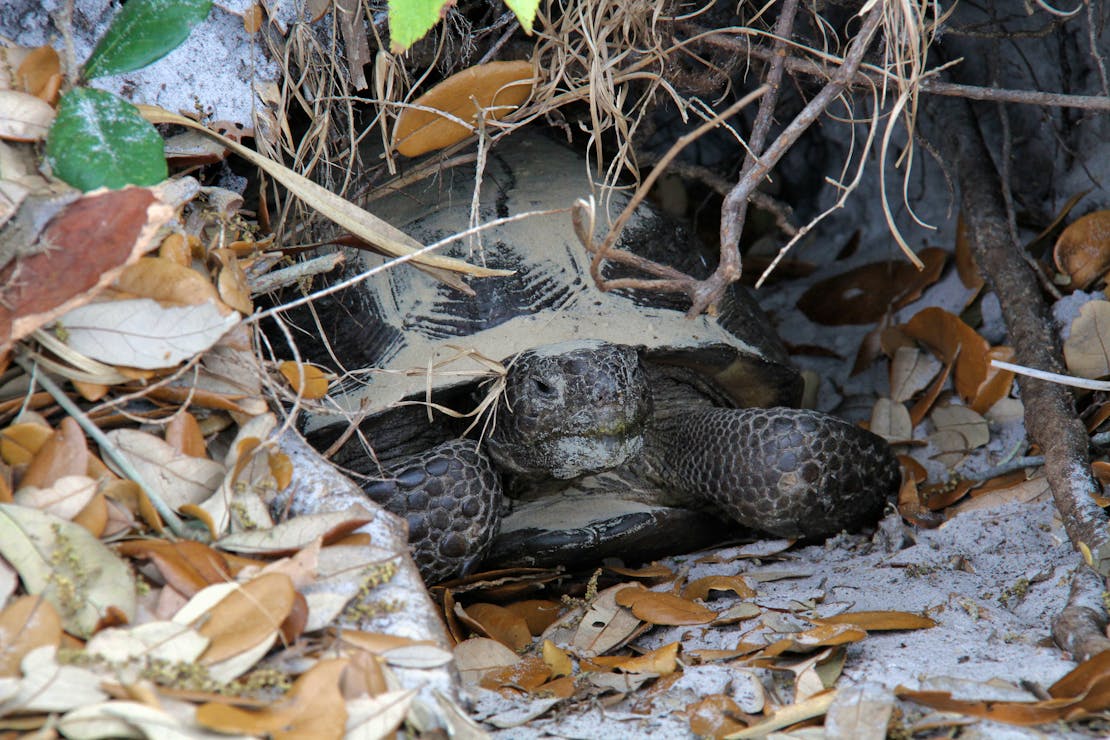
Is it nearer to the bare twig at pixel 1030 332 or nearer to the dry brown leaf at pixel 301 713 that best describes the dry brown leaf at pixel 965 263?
the bare twig at pixel 1030 332

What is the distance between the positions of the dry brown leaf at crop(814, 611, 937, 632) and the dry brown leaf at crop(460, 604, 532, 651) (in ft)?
2.17

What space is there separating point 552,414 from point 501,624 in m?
0.54

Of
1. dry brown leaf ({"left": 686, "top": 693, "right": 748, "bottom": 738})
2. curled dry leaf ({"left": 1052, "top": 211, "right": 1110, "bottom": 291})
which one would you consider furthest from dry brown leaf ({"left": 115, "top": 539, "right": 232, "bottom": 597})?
curled dry leaf ({"left": 1052, "top": 211, "right": 1110, "bottom": 291})

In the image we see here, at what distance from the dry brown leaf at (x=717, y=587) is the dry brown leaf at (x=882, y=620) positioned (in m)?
0.28

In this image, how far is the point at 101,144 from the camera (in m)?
1.61

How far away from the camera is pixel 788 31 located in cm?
221

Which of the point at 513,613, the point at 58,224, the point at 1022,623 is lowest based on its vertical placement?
the point at 513,613

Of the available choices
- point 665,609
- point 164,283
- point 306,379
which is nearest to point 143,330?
point 164,283

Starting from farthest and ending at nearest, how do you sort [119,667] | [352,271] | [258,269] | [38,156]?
[352,271] < [258,269] < [38,156] < [119,667]

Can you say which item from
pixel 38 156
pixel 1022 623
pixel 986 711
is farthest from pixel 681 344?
pixel 38 156

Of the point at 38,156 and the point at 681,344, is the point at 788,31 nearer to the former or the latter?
the point at 681,344

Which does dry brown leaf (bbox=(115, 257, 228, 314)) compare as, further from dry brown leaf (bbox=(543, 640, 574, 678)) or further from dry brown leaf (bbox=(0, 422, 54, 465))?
dry brown leaf (bbox=(543, 640, 574, 678))

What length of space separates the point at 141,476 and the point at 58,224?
404 mm

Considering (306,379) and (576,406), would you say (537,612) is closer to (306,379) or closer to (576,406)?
(576,406)
